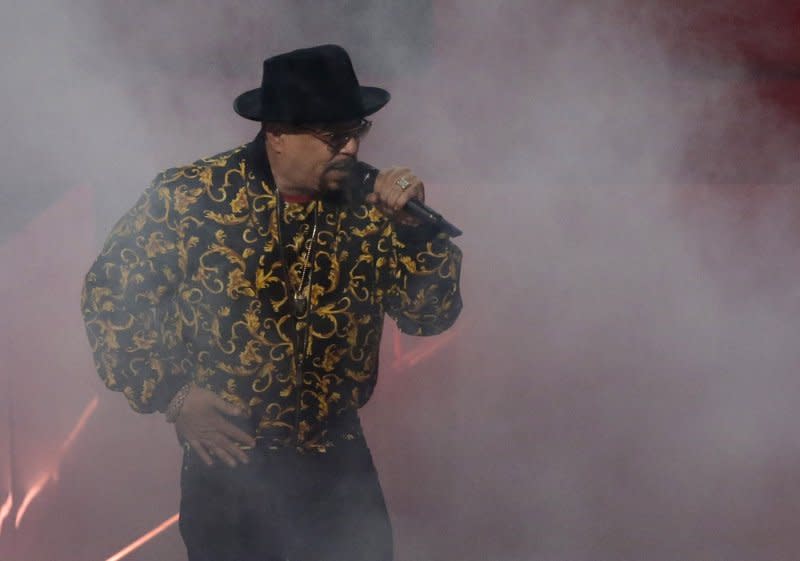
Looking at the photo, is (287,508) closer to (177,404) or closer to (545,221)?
(177,404)

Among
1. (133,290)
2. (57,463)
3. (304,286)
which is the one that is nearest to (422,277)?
(304,286)

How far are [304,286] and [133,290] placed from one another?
335 mm

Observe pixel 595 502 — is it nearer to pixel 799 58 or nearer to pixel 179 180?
pixel 799 58

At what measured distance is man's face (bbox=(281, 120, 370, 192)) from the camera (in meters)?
1.66

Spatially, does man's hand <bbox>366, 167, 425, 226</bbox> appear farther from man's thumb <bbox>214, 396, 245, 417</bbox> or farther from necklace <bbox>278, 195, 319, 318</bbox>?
man's thumb <bbox>214, 396, 245, 417</bbox>

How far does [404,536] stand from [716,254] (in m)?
1.26

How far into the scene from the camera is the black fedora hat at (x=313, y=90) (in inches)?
63.8

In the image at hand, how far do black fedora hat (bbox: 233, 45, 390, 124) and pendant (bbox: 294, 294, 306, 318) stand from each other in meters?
0.36

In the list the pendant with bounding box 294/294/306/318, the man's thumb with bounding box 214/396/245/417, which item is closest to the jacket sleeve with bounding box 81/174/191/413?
the man's thumb with bounding box 214/396/245/417

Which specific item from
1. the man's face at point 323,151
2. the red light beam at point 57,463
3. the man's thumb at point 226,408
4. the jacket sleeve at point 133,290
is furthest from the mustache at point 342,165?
the red light beam at point 57,463

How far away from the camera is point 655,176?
2457 mm

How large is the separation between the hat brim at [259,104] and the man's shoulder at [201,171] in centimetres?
10

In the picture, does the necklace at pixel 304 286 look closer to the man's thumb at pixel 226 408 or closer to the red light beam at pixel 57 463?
the man's thumb at pixel 226 408

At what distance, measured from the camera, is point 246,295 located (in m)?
1.75
